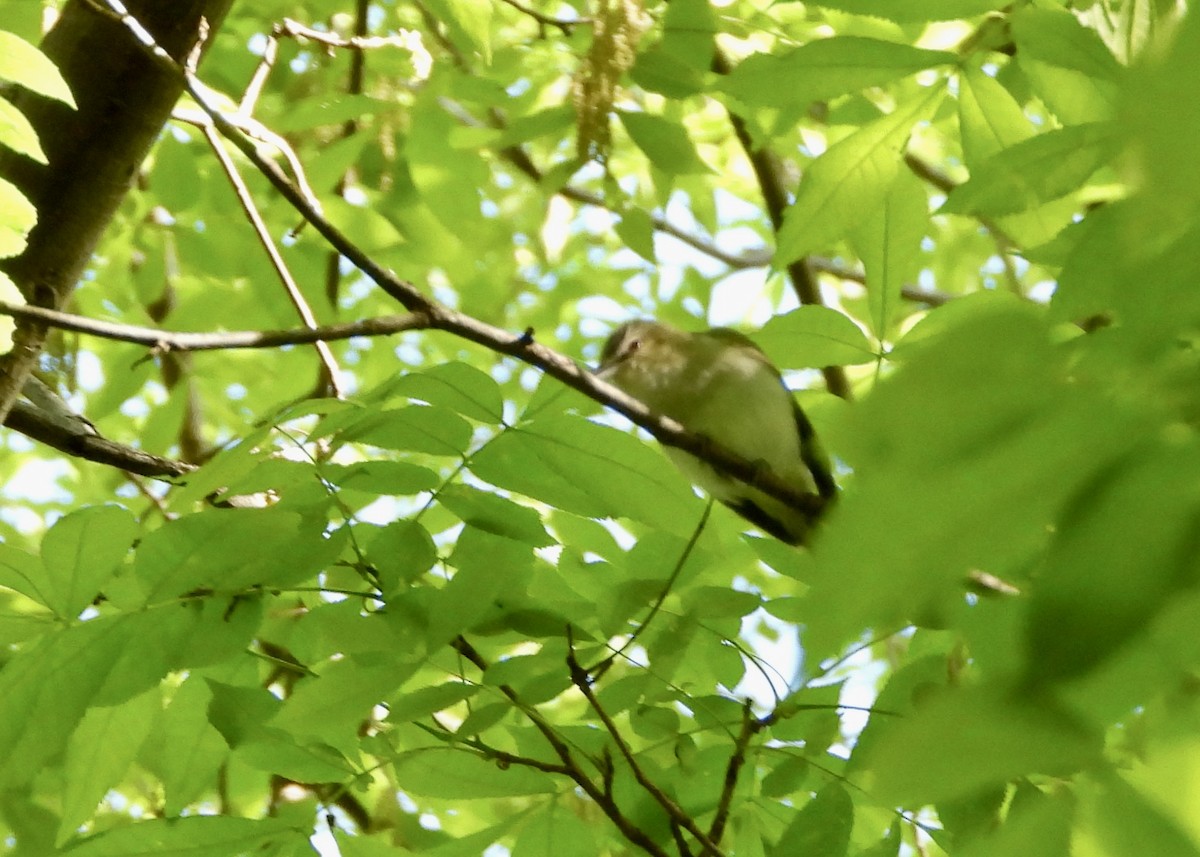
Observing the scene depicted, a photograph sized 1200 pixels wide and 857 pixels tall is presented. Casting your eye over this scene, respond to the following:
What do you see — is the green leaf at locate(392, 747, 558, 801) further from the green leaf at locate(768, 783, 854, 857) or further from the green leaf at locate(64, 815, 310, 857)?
the green leaf at locate(768, 783, 854, 857)

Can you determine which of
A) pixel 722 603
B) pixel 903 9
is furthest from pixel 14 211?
pixel 903 9

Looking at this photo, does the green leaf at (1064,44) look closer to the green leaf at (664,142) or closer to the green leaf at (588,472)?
the green leaf at (588,472)

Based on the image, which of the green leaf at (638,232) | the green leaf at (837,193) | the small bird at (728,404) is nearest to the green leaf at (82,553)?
the green leaf at (837,193)

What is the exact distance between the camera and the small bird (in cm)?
393

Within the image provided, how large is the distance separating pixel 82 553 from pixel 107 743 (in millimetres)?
416

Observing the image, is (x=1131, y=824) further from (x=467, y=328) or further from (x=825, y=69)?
(x=825, y=69)

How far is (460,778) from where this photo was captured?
1861mm

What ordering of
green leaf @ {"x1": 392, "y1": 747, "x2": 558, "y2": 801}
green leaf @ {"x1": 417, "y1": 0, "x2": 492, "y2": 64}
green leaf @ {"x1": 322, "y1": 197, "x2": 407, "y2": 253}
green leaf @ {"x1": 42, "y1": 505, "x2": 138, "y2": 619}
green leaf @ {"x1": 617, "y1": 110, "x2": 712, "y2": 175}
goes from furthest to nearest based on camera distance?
green leaf @ {"x1": 322, "y1": 197, "x2": 407, "y2": 253}, green leaf @ {"x1": 617, "y1": 110, "x2": 712, "y2": 175}, green leaf @ {"x1": 417, "y1": 0, "x2": 492, "y2": 64}, green leaf @ {"x1": 392, "y1": 747, "x2": 558, "y2": 801}, green leaf @ {"x1": 42, "y1": 505, "x2": 138, "y2": 619}

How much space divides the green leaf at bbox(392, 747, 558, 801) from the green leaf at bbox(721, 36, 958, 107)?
114 cm

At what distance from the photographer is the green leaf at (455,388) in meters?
1.73

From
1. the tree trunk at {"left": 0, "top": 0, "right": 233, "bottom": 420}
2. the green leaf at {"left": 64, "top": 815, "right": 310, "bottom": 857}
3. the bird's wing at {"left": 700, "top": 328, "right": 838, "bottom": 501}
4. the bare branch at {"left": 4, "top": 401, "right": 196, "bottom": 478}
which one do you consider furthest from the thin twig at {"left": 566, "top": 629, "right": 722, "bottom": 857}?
the bird's wing at {"left": 700, "top": 328, "right": 838, "bottom": 501}

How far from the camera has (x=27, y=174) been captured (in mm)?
2461

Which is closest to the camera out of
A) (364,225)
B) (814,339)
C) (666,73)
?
(814,339)

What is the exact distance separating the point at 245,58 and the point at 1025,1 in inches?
116
